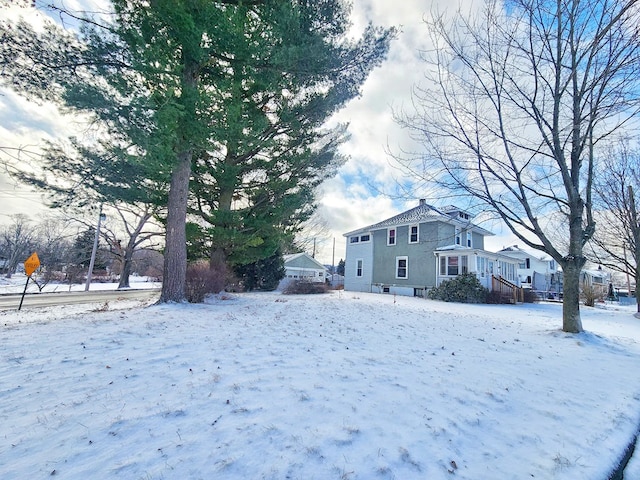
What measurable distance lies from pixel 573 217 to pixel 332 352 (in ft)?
23.5

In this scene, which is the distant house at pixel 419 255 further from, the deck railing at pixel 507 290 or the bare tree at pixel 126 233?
the bare tree at pixel 126 233

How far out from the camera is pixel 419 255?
758 inches

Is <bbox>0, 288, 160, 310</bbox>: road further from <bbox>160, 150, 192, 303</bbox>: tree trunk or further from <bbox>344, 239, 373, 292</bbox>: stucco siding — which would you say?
<bbox>344, 239, 373, 292</bbox>: stucco siding

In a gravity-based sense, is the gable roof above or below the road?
above

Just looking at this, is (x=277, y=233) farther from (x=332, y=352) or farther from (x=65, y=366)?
(x=65, y=366)

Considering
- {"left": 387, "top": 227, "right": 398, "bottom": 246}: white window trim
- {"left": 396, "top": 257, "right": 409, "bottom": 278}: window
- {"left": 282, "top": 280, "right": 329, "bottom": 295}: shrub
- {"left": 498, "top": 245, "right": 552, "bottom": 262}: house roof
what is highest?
{"left": 498, "top": 245, "right": 552, "bottom": 262}: house roof

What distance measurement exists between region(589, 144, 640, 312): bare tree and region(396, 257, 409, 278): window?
30.9 feet

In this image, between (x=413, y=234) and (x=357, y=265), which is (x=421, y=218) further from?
(x=357, y=265)

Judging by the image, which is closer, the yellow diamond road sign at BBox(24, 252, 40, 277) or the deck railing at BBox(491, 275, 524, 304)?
the yellow diamond road sign at BBox(24, 252, 40, 277)

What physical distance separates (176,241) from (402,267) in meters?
15.4

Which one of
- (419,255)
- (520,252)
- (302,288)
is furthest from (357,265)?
(520,252)

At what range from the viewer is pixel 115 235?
83.7ft

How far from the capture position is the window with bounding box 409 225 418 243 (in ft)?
64.5

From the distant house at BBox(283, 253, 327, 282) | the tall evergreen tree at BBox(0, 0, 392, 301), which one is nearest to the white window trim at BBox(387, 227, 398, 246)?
the tall evergreen tree at BBox(0, 0, 392, 301)
